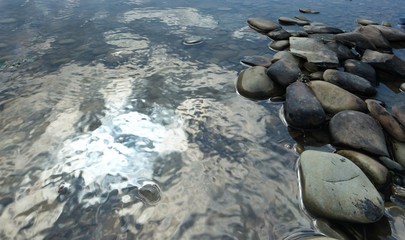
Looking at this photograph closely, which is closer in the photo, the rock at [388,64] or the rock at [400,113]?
the rock at [400,113]

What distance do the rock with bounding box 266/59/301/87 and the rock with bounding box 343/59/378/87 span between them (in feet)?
3.76

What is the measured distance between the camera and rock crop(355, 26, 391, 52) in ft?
22.1

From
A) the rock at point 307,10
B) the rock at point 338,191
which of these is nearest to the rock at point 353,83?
the rock at point 338,191

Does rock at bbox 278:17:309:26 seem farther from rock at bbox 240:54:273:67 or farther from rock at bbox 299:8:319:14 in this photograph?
rock at bbox 240:54:273:67

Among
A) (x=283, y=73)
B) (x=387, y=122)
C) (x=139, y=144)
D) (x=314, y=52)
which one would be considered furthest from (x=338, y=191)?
(x=314, y=52)

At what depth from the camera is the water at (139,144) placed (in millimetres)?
2822

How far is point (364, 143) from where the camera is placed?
3.49m

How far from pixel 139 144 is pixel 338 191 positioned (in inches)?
97.3

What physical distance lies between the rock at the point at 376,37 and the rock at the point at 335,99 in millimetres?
3266

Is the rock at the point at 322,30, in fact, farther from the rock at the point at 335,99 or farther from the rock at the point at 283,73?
the rock at the point at 335,99

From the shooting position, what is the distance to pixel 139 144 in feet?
12.4

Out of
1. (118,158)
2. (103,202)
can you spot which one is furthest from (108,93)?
(103,202)

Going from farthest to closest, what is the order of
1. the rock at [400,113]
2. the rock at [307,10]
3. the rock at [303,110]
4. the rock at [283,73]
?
1. the rock at [307,10]
2. the rock at [283,73]
3. the rock at [303,110]
4. the rock at [400,113]

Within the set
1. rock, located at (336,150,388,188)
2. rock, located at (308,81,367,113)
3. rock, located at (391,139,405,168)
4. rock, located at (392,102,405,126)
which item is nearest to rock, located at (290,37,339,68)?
rock, located at (308,81,367,113)
